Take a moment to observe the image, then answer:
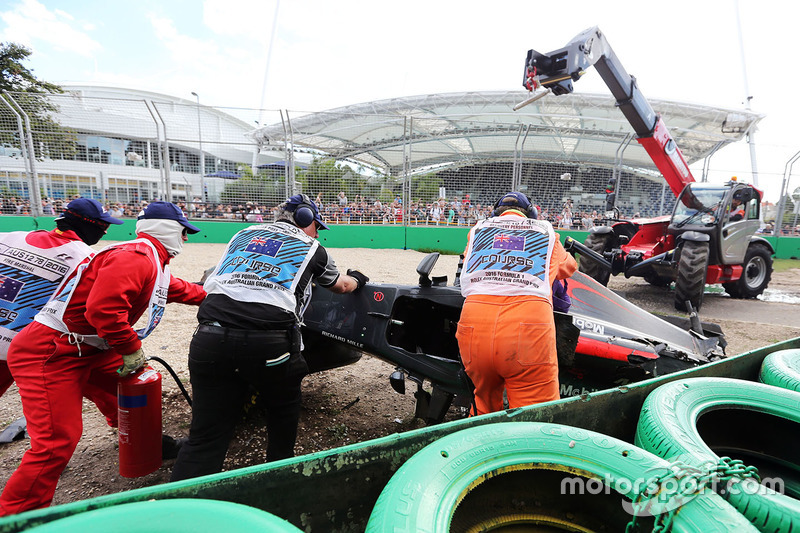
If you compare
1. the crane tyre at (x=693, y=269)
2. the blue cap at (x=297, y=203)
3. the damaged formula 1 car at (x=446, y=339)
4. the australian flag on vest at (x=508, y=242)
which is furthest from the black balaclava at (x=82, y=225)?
the crane tyre at (x=693, y=269)

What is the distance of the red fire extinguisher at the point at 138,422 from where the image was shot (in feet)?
7.55

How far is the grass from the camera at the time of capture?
12506mm

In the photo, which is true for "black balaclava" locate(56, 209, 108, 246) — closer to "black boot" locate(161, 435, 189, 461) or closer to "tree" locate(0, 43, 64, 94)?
"black boot" locate(161, 435, 189, 461)

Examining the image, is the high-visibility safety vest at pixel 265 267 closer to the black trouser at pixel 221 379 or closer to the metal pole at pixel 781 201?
the black trouser at pixel 221 379

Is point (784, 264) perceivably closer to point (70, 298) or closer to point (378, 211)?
point (378, 211)

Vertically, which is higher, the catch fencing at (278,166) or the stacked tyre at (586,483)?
the catch fencing at (278,166)

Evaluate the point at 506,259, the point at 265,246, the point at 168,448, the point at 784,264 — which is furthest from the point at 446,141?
the point at 784,264

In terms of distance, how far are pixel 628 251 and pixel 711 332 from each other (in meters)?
4.72

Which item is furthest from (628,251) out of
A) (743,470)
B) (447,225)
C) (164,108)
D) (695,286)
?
(164,108)

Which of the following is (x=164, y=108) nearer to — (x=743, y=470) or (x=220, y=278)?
(x=220, y=278)

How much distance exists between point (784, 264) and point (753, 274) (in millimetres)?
7549

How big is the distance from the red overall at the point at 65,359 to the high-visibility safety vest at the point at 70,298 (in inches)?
0.9

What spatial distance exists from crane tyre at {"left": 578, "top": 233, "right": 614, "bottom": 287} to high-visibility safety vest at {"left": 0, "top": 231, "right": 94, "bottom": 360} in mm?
7679

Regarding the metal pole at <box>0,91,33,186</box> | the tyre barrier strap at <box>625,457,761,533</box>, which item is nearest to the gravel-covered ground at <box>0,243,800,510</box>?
the tyre barrier strap at <box>625,457,761,533</box>
